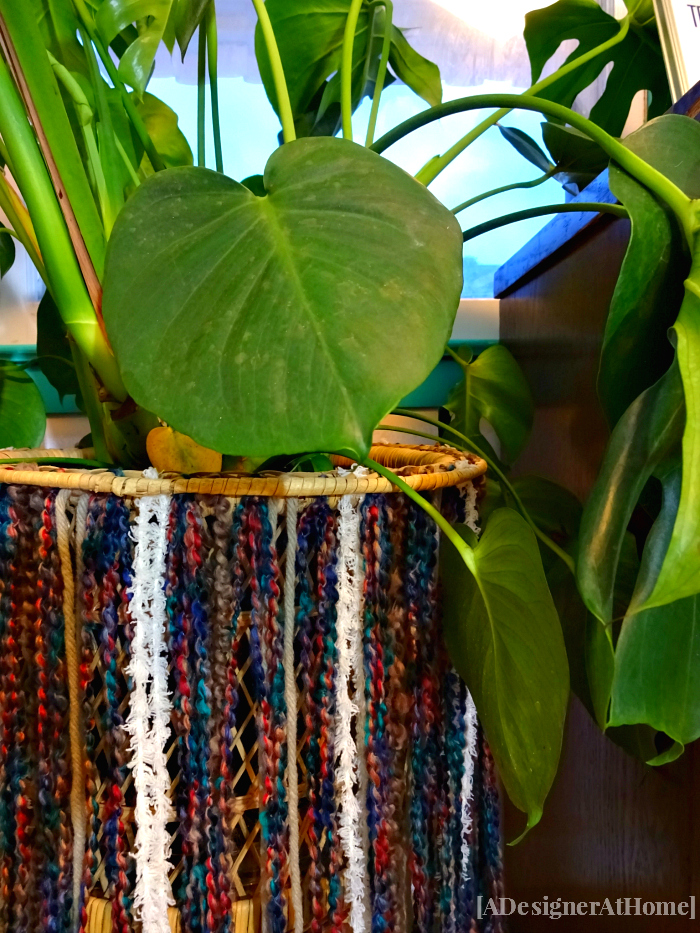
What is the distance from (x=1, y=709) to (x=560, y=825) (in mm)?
700

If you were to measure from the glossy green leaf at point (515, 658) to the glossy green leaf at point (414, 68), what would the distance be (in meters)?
0.63

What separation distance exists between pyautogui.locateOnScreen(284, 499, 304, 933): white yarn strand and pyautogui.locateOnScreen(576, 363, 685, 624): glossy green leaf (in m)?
0.19

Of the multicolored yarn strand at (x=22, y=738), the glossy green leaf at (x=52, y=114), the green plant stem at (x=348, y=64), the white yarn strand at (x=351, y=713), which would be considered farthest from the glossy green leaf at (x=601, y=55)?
the multicolored yarn strand at (x=22, y=738)

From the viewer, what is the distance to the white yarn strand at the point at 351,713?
0.42 m

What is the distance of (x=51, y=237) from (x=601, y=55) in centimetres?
69

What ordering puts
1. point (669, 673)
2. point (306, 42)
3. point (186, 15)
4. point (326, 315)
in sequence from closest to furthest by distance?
point (326, 315)
point (669, 673)
point (186, 15)
point (306, 42)

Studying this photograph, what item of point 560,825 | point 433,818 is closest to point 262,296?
point 433,818

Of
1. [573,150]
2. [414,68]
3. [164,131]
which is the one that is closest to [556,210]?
[573,150]

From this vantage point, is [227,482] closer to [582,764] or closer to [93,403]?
[93,403]

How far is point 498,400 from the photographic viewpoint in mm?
809

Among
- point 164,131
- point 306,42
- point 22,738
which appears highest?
point 306,42

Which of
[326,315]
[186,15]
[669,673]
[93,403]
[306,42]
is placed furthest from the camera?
[306,42]

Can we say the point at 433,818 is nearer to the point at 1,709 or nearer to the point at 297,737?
the point at 297,737

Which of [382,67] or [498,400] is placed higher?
[382,67]
